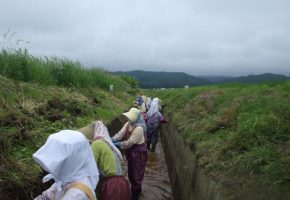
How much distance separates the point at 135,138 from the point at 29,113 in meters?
2.14

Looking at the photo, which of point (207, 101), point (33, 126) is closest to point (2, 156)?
point (33, 126)

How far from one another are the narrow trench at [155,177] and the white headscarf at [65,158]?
5870 mm

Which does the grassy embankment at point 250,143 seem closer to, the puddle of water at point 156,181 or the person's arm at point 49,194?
the puddle of water at point 156,181

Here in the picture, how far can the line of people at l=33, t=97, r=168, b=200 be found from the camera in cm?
351

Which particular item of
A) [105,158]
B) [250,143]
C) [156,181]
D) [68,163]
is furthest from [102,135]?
[156,181]

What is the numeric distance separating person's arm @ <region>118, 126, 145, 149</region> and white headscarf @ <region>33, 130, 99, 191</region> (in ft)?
14.1

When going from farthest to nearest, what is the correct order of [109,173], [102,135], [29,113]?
1. [29,113]
2. [102,135]
3. [109,173]

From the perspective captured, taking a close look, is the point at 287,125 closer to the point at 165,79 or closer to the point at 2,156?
the point at 2,156

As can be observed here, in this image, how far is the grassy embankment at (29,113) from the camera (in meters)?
5.30

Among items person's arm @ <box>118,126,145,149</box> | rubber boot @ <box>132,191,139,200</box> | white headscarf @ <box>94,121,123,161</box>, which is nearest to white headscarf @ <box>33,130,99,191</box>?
white headscarf @ <box>94,121,123,161</box>

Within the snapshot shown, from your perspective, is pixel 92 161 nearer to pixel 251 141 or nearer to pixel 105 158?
pixel 105 158

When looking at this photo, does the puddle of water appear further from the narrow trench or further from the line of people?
the line of people

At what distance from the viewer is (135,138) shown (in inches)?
326

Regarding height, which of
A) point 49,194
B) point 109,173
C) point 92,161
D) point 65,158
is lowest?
point 109,173
